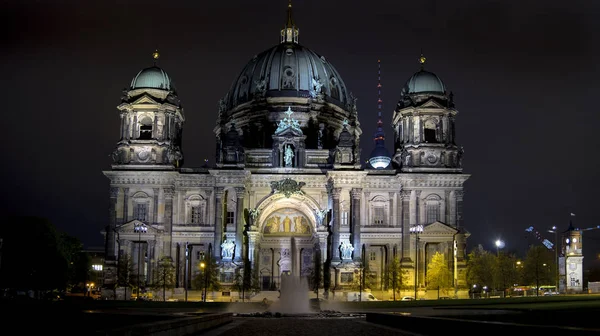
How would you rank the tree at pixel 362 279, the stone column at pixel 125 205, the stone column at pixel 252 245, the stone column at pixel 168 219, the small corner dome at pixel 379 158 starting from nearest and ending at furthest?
the tree at pixel 362 279, the stone column at pixel 125 205, the stone column at pixel 252 245, the stone column at pixel 168 219, the small corner dome at pixel 379 158

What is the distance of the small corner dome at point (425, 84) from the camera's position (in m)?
97.4

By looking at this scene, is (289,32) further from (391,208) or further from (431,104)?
(391,208)

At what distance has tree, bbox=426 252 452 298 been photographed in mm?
87312

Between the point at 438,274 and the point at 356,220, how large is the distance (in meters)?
10.9

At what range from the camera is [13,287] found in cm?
9219

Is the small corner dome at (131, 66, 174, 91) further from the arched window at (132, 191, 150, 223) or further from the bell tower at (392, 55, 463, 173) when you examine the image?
the bell tower at (392, 55, 463, 173)

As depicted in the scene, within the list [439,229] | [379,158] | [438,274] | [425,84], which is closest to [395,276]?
[438,274]

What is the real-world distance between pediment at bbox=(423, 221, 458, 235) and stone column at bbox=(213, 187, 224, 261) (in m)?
22.9

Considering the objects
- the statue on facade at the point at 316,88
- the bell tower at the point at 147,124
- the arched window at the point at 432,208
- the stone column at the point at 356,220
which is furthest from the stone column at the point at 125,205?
the arched window at the point at 432,208

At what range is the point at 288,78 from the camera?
111m

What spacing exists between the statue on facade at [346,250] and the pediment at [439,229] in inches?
348

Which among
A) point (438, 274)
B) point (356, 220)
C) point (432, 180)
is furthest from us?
point (432, 180)

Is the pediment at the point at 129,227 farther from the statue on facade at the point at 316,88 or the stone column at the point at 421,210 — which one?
the statue on facade at the point at 316,88

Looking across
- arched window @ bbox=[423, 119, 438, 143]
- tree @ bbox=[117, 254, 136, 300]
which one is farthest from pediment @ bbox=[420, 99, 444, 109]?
tree @ bbox=[117, 254, 136, 300]
